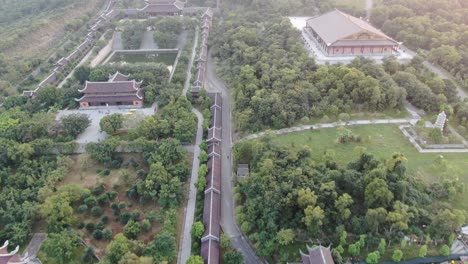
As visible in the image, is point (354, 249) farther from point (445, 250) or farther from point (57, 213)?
point (57, 213)

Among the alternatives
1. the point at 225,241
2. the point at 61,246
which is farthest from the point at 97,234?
the point at 225,241

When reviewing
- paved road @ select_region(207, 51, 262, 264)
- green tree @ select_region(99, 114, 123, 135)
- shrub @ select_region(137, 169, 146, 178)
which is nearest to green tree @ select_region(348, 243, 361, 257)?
paved road @ select_region(207, 51, 262, 264)

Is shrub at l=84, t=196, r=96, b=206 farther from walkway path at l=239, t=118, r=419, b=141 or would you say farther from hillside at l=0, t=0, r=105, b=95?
hillside at l=0, t=0, r=105, b=95

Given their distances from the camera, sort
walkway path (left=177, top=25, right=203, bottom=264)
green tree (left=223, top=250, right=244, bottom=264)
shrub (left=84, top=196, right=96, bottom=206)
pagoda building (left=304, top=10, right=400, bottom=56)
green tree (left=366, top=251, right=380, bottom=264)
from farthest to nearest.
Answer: pagoda building (left=304, top=10, right=400, bottom=56)
shrub (left=84, top=196, right=96, bottom=206)
walkway path (left=177, top=25, right=203, bottom=264)
green tree (left=223, top=250, right=244, bottom=264)
green tree (left=366, top=251, right=380, bottom=264)

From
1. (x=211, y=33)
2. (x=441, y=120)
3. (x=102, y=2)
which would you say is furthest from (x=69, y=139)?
(x=102, y=2)

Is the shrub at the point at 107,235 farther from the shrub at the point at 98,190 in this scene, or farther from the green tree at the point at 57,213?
the shrub at the point at 98,190

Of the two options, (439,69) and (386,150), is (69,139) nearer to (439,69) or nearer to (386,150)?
(386,150)
